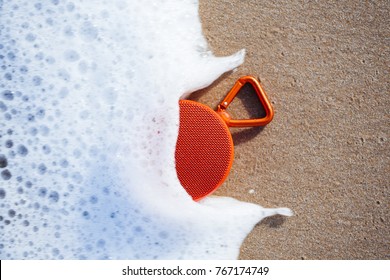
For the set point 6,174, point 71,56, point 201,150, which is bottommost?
point 6,174

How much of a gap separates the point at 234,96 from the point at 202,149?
16 centimetres

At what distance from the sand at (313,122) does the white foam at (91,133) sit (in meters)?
0.13

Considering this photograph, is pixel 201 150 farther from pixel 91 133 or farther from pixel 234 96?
pixel 91 133

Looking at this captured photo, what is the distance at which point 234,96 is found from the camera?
3.48 feet

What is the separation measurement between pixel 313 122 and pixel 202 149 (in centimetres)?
30

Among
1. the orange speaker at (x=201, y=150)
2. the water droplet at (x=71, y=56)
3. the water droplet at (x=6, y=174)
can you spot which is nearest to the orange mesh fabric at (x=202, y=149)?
the orange speaker at (x=201, y=150)

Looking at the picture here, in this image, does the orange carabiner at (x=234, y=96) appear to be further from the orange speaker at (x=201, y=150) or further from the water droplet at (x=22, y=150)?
the water droplet at (x=22, y=150)

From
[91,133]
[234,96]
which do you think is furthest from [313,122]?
[91,133]

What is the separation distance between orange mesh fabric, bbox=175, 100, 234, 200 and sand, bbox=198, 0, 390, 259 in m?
0.07

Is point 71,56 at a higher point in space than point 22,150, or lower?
higher

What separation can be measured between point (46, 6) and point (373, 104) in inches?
32.9

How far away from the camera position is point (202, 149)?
3.30 feet
